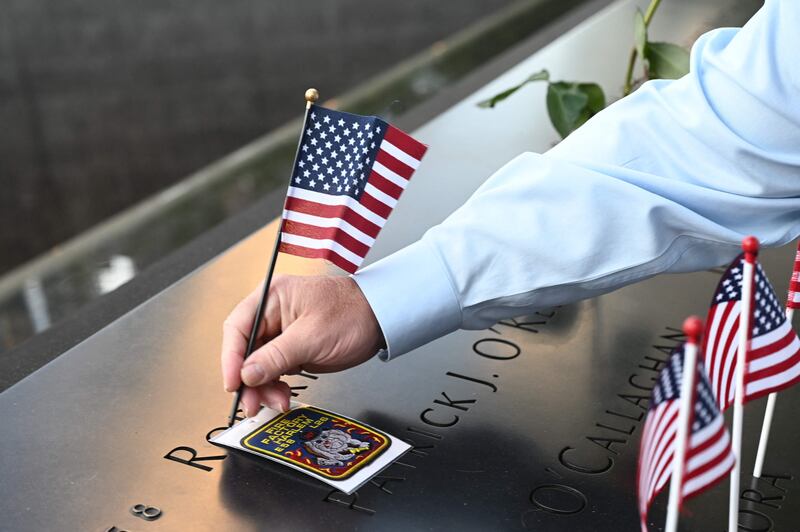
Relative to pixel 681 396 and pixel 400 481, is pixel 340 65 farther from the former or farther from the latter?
pixel 681 396

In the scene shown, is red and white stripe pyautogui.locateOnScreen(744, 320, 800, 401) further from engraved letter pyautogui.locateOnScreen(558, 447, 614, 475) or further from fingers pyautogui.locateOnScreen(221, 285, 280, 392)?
fingers pyautogui.locateOnScreen(221, 285, 280, 392)

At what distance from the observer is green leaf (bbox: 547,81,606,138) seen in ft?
5.56

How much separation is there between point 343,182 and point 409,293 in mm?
136

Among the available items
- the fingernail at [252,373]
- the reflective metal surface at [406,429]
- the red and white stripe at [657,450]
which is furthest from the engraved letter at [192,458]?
the red and white stripe at [657,450]

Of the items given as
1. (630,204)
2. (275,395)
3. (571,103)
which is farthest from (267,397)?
(571,103)

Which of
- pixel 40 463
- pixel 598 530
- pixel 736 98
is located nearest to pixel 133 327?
pixel 40 463

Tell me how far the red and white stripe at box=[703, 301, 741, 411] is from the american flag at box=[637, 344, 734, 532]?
160 mm

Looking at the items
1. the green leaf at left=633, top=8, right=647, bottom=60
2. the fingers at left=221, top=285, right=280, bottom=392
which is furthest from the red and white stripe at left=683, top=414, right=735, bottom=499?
the green leaf at left=633, top=8, right=647, bottom=60

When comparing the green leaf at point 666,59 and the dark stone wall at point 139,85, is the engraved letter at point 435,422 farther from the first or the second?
the dark stone wall at point 139,85

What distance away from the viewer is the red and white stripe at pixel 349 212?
3.35ft

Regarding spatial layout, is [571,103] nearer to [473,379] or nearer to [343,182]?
[473,379]

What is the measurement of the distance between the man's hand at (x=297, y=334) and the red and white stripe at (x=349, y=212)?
0.13 ft

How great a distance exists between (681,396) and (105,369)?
31.3 inches

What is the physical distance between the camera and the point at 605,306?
1.44 metres
